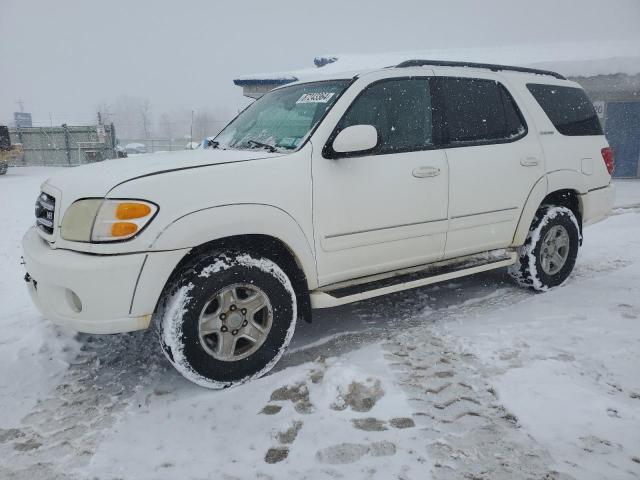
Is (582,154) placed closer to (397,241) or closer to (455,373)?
(397,241)

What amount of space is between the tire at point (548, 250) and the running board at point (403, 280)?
0.86 feet

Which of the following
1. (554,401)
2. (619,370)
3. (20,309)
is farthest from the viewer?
(20,309)

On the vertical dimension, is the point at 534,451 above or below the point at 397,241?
below

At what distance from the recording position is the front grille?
2.57 m

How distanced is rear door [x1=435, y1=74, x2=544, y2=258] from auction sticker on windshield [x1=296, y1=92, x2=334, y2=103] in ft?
2.98

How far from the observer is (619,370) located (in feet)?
8.96

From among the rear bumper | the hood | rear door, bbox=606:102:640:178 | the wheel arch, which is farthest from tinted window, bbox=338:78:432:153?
rear door, bbox=606:102:640:178

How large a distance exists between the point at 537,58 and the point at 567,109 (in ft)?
33.5

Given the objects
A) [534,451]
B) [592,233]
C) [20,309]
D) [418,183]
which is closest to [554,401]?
[534,451]

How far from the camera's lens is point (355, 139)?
8.85 feet

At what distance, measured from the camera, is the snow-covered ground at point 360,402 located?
2021 millimetres

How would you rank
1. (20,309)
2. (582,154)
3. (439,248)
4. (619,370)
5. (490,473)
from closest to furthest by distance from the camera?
(490,473)
(619,370)
(439,248)
(20,309)
(582,154)

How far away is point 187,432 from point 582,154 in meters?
4.10

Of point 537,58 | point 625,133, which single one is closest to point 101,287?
point 537,58
